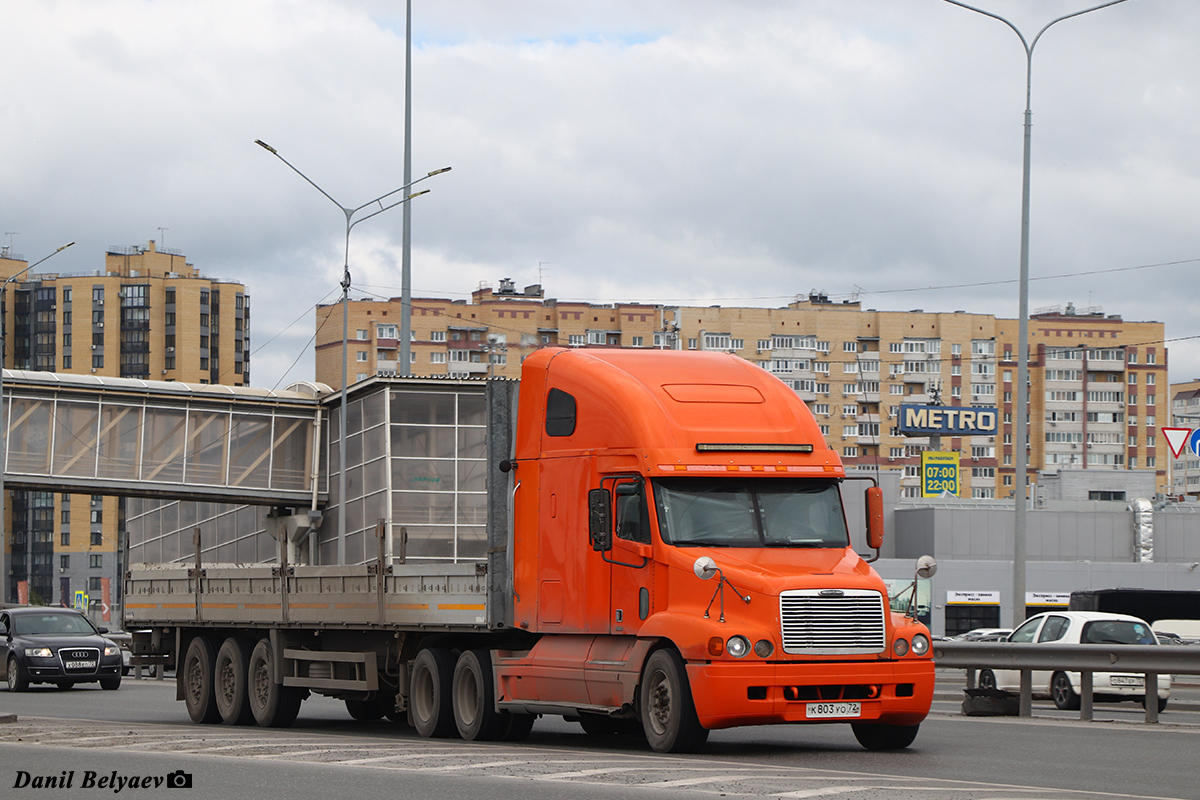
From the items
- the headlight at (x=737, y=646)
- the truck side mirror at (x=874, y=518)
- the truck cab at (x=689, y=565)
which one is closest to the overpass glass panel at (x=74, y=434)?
the truck cab at (x=689, y=565)

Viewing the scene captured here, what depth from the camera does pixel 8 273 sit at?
457 feet

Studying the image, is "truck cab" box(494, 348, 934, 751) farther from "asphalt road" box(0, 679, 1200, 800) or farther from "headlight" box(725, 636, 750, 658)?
"asphalt road" box(0, 679, 1200, 800)

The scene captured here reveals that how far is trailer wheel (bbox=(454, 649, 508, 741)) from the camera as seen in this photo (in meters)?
15.9

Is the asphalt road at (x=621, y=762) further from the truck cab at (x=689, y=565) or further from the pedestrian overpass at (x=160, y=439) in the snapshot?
the pedestrian overpass at (x=160, y=439)

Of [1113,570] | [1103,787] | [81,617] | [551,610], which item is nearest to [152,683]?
[81,617]

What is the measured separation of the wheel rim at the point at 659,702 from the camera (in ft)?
44.5

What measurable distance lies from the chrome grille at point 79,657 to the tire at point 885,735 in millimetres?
19590

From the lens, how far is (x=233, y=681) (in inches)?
795

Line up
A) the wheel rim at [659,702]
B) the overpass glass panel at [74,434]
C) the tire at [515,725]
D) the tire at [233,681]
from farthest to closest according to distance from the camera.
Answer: the overpass glass panel at [74,434] < the tire at [233,681] < the tire at [515,725] < the wheel rim at [659,702]

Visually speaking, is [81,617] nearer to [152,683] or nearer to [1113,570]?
[152,683]

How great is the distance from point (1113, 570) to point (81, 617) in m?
50.3

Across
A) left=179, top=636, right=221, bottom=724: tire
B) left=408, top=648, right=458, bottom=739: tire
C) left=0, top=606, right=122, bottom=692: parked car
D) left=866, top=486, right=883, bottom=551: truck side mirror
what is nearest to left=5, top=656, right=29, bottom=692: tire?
left=0, top=606, right=122, bottom=692: parked car

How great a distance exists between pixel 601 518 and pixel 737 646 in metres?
1.94

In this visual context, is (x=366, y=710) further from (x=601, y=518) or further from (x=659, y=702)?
(x=659, y=702)
